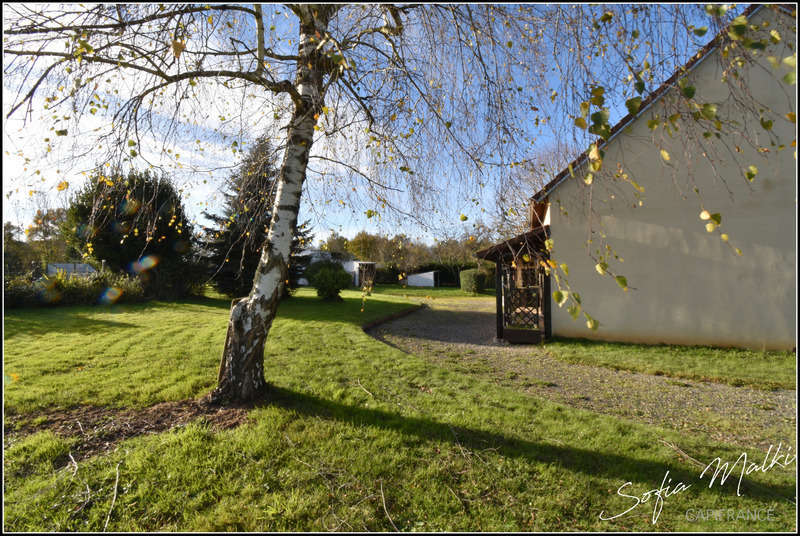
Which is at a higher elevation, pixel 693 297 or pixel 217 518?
pixel 693 297

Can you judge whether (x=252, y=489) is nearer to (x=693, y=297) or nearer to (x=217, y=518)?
(x=217, y=518)

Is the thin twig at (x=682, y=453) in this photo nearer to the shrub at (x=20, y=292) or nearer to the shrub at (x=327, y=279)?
the shrub at (x=327, y=279)

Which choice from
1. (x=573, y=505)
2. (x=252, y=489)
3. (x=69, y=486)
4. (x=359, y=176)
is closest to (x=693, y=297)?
(x=573, y=505)

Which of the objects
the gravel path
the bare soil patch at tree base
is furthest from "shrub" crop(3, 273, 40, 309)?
the gravel path

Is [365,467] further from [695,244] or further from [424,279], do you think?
[424,279]

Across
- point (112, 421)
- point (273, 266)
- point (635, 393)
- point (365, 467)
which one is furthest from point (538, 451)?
point (112, 421)

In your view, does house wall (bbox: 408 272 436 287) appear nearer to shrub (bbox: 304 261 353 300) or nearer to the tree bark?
shrub (bbox: 304 261 353 300)

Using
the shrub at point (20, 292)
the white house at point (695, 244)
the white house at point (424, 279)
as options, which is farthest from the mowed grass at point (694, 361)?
the white house at point (424, 279)

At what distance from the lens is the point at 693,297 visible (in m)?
7.85

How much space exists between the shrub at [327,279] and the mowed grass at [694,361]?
1057 cm

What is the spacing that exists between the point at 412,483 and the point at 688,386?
213 inches

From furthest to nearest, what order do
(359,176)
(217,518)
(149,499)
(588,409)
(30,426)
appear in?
(588,409) → (359,176) → (30,426) → (149,499) → (217,518)

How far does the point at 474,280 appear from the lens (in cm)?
2492

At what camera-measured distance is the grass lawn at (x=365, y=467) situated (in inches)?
95.7
